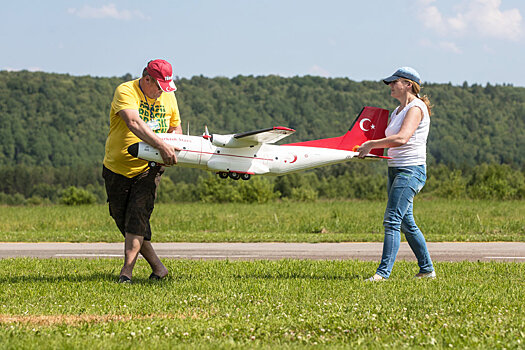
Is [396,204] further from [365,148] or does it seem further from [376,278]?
[376,278]

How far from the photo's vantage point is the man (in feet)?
24.4

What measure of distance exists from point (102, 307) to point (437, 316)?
307 cm

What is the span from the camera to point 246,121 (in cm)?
14688

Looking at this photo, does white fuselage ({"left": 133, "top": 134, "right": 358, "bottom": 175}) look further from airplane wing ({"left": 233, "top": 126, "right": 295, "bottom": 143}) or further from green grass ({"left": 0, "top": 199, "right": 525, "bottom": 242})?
green grass ({"left": 0, "top": 199, "right": 525, "bottom": 242})

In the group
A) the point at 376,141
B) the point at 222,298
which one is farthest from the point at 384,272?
the point at 222,298

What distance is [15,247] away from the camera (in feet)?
47.4

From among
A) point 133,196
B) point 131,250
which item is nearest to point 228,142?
point 133,196

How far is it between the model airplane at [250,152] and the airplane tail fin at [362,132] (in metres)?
0.01

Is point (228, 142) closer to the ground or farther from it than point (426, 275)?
farther from it

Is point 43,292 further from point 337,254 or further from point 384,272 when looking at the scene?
point 337,254

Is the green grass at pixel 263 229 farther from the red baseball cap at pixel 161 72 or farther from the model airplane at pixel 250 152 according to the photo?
the red baseball cap at pixel 161 72

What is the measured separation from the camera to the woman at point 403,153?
7.64 meters

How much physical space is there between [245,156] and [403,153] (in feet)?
6.12

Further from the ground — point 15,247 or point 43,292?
point 43,292
